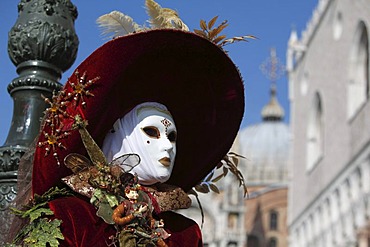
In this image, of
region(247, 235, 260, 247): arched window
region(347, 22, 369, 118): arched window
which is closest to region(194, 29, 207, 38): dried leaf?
region(347, 22, 369, 118): arched window

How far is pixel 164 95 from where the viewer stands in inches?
116

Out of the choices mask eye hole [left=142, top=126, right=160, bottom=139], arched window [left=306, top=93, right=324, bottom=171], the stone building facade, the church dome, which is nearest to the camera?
A: mask eye hole [left=142, top=126, right=160, bottom=139]

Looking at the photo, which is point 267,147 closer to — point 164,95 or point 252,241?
point 252,241

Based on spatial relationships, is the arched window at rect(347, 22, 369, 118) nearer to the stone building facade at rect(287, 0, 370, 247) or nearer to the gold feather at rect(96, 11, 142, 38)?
the stone building facade at rect(287, 0, 370, 247)

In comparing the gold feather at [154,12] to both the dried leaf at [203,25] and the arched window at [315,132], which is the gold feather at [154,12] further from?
the arched window at [315,132]

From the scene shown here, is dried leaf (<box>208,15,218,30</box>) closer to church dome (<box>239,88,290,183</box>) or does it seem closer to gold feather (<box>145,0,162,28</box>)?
gold feather (<box>145,0,162,28</box>)

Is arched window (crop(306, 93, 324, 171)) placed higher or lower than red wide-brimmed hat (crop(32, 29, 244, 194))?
higher

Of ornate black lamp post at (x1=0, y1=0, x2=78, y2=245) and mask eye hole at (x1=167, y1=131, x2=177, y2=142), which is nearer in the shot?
mask eye hole at (x1=167, y1=131, x2=177, y2=142)

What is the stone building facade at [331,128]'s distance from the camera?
19359mm

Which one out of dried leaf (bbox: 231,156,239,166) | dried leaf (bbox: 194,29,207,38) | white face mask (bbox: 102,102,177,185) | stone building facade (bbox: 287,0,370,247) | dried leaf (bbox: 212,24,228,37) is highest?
stone building facade (bbox: 287,0,370,247)

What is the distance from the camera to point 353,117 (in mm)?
19766

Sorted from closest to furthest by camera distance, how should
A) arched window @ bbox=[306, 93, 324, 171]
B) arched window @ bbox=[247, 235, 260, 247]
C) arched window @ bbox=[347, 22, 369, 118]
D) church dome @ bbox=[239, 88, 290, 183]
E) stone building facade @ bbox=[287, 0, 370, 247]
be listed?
stone building facade @ bbox=[287, 0, 370, 247], arched window @ bbox=[347, 22, 369, 118], arched window @ bbox=[306, 93, 324, 171], arched window @ bbox=[247, 235, 260, 247], church dome @ bbox=[239, 88, 290, 183]

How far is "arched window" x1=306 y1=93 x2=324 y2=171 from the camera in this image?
2466 centimetres

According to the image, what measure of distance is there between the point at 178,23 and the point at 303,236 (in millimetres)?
23522
